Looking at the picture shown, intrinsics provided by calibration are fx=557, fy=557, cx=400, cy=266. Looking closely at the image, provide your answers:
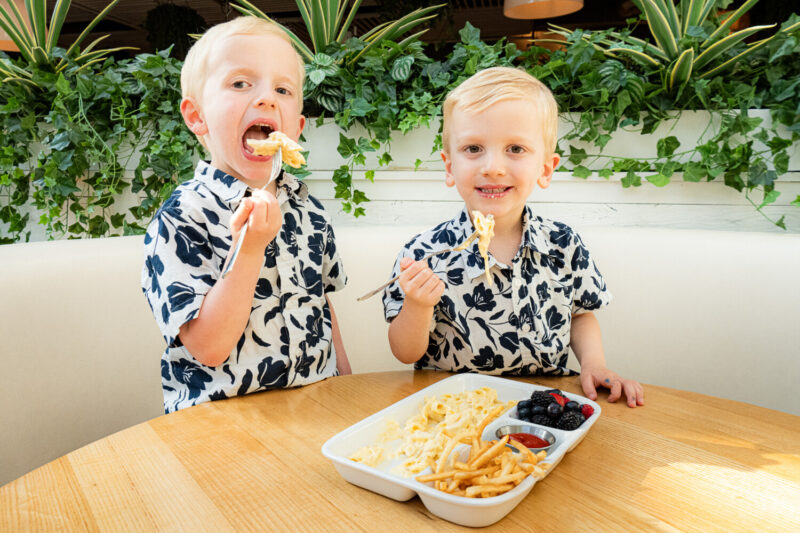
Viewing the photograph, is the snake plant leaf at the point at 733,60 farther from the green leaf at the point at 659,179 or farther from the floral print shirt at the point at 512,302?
the floral print shirt at the point at 512,302

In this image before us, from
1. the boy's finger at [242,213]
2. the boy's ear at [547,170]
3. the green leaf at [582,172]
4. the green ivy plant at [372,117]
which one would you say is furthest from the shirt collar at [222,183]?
the green leaf at [582,172]

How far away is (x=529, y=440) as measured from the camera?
718 millimetres

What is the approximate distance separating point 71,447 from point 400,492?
3.17 feet

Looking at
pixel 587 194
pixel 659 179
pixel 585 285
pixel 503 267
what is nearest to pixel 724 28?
pixel 659 179

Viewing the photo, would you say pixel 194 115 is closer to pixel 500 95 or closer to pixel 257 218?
pixel 257 218

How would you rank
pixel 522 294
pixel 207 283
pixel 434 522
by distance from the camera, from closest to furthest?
1. pixel 434 522
2. pixel 207 283
3. pixel 522 294

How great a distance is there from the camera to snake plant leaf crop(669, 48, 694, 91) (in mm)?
1534

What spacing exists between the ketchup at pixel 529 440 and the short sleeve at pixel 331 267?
2.00ft

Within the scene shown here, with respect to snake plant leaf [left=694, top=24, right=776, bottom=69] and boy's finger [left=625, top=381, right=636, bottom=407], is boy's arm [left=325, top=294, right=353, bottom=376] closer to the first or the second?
boy's finger [left=625, top=381, right=636, bottom=407]

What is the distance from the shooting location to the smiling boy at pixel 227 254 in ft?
2.93

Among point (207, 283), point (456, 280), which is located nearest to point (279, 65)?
point (207, 283)

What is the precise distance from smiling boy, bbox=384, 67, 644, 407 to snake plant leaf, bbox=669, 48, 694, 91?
65 centimetres

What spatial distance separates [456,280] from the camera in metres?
1.17

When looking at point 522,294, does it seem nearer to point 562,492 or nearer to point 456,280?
point 456,280
